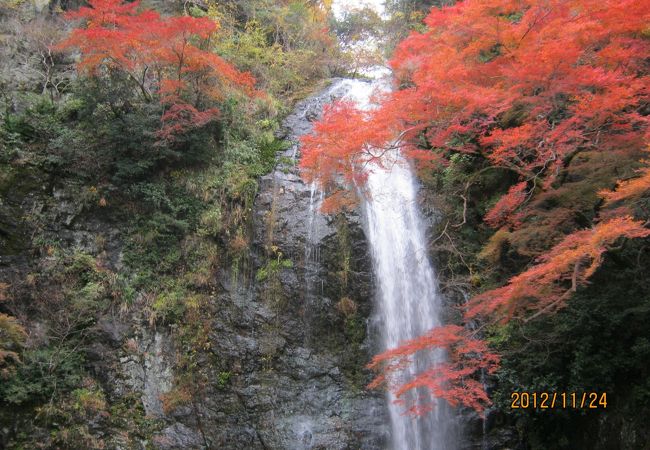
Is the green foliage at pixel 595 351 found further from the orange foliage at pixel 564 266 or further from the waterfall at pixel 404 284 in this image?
the waterfall at pixel 404 284

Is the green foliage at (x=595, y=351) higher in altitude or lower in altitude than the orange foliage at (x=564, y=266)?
lower

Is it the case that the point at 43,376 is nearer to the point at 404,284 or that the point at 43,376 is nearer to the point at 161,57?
the point at 161,57

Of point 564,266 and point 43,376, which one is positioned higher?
point 564,266

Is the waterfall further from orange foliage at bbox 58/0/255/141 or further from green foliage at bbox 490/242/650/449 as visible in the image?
orange foliage at bbox 58/0/255/141

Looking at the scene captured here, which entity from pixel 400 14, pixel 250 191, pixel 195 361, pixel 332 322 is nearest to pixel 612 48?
pixel 332 322

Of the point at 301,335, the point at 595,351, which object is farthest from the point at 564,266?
the point at 301,335

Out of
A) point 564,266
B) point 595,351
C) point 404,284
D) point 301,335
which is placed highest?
point 404,284

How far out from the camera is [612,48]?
6.64 meters

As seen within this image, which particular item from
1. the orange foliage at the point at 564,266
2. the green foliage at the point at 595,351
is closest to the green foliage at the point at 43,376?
the orange foliage at the point at 564,266

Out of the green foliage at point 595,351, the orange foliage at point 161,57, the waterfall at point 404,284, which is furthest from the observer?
the orange foliage at point 161,57

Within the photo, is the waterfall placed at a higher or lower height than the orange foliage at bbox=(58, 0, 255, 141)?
lower

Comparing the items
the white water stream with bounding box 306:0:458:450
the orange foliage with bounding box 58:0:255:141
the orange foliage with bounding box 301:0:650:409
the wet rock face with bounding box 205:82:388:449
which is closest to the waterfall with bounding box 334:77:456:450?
the white water stream with bounding box 306:0:458:450

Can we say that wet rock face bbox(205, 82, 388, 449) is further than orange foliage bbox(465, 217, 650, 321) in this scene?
Yes

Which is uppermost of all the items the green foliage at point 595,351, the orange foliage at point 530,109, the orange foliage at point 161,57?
the orange foliage at point 161,57
